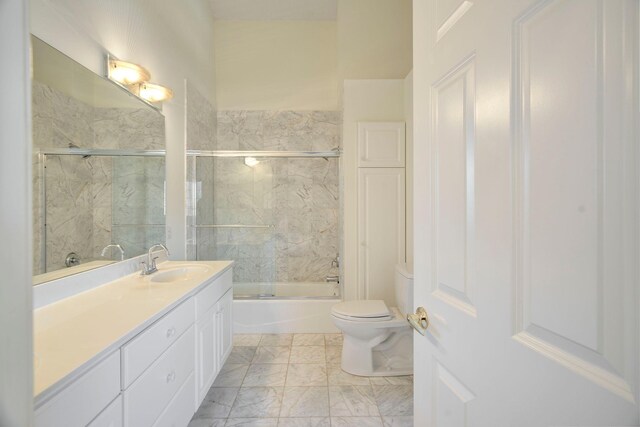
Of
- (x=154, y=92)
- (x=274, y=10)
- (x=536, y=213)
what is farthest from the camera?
(x=274, y=10)

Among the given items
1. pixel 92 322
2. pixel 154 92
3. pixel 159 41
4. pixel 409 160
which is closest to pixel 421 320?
pixel 92 322

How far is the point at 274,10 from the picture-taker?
3363mm

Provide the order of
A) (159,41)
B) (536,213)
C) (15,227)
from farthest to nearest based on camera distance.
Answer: (159,41), (536,213), (15,227)

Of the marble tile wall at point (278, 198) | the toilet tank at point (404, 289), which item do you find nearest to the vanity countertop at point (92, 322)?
the toilet tank at point (404, 289)

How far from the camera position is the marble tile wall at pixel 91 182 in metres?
1.25

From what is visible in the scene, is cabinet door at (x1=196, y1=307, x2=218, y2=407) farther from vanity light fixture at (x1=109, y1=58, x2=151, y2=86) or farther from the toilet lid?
vanity light fixture at (x1=109, y1=58, x2=151, y2=86)

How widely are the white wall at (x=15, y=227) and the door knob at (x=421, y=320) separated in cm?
85

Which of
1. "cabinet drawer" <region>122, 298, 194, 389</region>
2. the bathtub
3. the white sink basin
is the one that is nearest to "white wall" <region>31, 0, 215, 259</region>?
the white sink basin

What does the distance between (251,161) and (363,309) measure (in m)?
2.10

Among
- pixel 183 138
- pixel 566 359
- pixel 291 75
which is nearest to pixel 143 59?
pixel 183 138

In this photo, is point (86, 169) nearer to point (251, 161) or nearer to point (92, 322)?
point (92, 322)

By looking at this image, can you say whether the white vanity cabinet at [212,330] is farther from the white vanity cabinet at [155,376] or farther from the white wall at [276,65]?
the white wall at [276,65]

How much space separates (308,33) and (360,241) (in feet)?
8.67

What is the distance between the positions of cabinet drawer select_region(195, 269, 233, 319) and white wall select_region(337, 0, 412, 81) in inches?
89.6
